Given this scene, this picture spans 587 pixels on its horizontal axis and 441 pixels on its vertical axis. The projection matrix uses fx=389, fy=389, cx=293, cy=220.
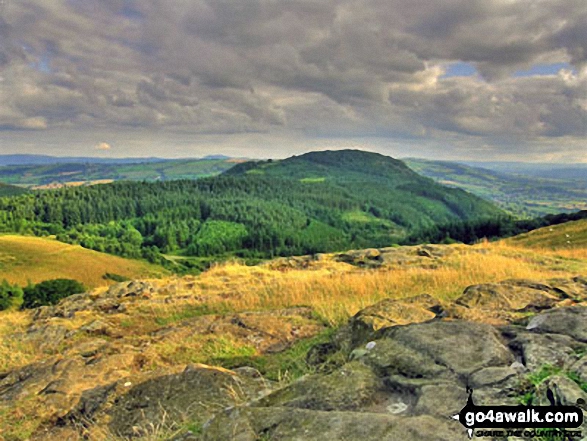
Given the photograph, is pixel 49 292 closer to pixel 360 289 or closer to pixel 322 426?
pixel 360 289

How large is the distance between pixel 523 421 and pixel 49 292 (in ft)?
173

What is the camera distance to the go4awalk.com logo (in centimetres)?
373

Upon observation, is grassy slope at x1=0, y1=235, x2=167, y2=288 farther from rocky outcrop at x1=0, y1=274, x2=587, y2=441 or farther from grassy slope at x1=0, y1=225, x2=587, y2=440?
rocky outcrop at x1=0, y1=274, x2=587, y2=441

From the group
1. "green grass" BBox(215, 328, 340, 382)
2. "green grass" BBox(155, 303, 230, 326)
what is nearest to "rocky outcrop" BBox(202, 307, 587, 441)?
"green grass" BBox(215, 328, 340, 382)

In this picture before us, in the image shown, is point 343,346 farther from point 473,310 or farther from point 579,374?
point 579,374

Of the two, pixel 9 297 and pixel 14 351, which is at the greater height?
pixel 14 351

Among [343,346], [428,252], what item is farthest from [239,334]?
[428,252]

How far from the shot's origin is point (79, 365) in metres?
9.27

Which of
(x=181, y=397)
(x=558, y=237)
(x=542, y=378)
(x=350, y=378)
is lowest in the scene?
(x=558, y=237)

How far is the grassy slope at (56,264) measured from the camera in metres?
125

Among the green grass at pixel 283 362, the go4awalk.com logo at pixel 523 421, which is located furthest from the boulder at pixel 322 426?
the green grass at pixel 283 362

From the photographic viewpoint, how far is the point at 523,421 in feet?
13.1

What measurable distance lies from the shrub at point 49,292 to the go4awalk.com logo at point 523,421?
159 feet

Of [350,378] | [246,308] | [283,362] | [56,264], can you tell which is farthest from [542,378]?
[56,264]
